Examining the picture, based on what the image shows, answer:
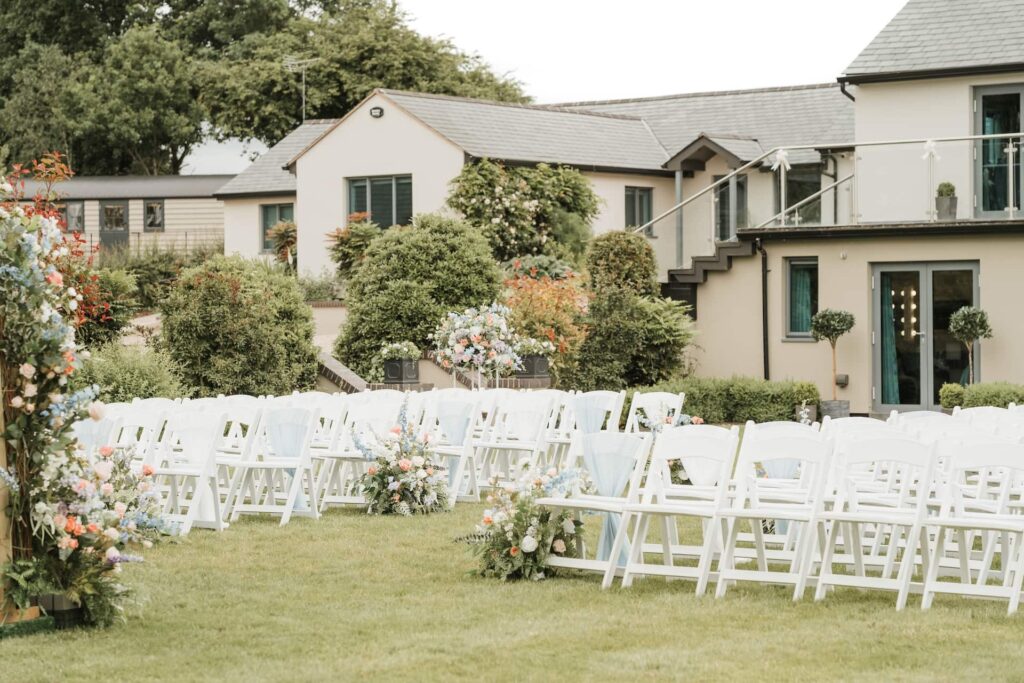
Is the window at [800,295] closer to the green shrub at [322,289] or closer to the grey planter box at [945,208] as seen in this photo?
the grey planter box at [945,208]

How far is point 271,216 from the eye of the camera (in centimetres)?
3847

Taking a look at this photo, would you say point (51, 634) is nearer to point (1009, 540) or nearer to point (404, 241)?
point (1009, 540)

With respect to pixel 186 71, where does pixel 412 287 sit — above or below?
below

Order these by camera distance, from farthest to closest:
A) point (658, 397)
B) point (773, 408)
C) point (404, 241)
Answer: point (404, 241) < point (773, 408) < point (658, 397)

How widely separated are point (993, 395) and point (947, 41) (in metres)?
7.73

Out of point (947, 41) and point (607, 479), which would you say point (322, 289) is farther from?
A: point (607, 479)

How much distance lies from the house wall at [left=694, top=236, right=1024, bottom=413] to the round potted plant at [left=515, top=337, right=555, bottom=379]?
469cm

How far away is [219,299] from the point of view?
20547mm

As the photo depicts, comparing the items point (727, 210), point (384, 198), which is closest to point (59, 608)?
point (727, 210)

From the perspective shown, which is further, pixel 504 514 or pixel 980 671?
pixel 504 514

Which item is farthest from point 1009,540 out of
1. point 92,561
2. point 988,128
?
point 988,128

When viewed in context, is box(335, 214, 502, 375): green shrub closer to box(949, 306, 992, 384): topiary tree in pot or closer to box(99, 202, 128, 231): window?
box(949, 306, 992, 384): topiary tree in pot

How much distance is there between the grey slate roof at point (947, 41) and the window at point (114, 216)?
27.3 meters

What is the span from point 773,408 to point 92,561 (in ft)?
50.8
